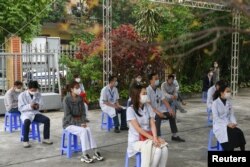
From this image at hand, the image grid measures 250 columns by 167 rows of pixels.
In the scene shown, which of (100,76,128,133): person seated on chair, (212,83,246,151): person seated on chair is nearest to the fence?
(100,76,128,133): person seated on chair

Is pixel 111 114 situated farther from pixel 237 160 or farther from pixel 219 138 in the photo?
pixel 237 160

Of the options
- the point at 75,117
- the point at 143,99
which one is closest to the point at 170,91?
the point at 75,117

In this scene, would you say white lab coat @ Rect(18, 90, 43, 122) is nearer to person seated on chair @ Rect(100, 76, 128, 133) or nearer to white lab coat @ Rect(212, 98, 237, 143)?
person seated on chair @ Rect(100, 76, 128, 133)

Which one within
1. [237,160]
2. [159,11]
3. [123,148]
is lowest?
[123,148]

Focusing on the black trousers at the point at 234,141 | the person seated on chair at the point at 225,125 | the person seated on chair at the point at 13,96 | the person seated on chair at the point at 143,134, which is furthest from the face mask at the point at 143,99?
the person seated on chair at the point at 13,96

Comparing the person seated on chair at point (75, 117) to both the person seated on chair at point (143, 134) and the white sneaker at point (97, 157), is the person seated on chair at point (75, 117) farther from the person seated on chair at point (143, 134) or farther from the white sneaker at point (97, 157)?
the person seated on chair at point (143, 134)

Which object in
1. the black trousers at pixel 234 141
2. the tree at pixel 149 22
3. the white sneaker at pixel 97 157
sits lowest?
the white sneaker at pixel 97 157

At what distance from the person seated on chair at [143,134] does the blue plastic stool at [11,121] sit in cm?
376

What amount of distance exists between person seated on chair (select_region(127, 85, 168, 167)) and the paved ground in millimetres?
852

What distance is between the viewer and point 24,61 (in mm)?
10922

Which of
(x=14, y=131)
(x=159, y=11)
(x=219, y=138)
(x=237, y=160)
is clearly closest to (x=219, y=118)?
(x=219, y=138)

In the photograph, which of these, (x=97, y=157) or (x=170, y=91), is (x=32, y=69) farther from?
(x=97, y=157)

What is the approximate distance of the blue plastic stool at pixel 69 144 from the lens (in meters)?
6.12

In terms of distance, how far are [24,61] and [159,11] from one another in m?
6.60
